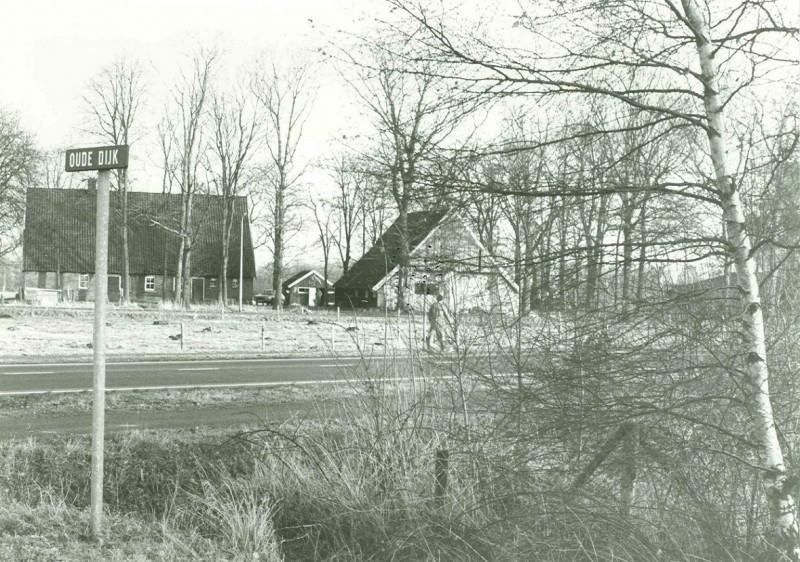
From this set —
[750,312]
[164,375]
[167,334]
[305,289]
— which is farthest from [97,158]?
[305,289]

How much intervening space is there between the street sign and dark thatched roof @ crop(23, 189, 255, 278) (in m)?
41.7

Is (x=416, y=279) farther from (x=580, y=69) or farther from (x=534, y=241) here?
(x=580, y=69)

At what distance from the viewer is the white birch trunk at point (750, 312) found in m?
3.46

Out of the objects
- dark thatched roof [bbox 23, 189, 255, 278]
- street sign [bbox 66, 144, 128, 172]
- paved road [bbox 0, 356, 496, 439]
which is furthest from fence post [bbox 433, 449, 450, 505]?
dark thatched roof [bbox 23, 189, 255, 278]

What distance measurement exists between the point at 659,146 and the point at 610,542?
206 cm

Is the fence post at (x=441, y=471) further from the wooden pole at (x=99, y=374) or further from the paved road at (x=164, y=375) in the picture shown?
the paved road at (x=164, y=375)

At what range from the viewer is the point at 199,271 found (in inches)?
1984

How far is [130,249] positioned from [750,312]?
50.5 metres

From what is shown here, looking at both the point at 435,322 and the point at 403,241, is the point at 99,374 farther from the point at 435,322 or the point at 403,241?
the point at 435,322

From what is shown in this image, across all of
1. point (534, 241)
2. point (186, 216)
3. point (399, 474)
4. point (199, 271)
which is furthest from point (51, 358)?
point (199, 271)

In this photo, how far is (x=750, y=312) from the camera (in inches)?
140

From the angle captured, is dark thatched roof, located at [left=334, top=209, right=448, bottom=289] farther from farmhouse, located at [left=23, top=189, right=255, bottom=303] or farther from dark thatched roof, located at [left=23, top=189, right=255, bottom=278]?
dark thatched roof, located at [left=23, top=189, right=255, bottom=278]

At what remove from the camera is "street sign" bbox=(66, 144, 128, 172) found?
469cm

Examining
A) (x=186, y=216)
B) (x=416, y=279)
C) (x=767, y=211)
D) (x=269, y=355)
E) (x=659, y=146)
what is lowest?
(x=269, y=355)
